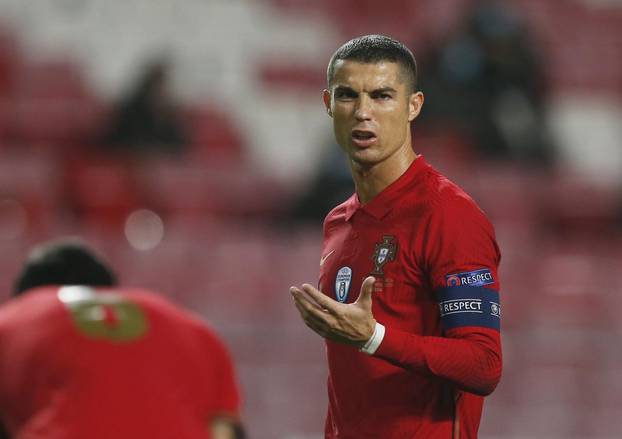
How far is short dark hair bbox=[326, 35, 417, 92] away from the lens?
114 inches

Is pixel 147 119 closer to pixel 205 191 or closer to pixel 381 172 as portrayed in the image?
pixel 205 191

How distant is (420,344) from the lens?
269cm

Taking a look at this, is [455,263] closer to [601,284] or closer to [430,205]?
[430,205]

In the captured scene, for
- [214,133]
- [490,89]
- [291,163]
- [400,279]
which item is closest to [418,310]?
[400,279]

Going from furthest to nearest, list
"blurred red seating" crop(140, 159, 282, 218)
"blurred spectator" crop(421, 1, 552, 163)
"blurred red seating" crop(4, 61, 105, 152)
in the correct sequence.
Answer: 1. "blurred red seating" crop(4, 61, 105, 152)
2. "blurred spectator" crop(421, 1, 552, 163)
3. "blurred red seating" crop(140, 159, 282, 218)

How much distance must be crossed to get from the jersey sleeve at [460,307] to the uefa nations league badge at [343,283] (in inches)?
8.3

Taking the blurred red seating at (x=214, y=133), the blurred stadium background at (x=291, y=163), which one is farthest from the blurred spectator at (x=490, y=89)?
the blurred red seating at (x=214, y=133)

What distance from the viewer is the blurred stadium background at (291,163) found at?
7199 millimetres

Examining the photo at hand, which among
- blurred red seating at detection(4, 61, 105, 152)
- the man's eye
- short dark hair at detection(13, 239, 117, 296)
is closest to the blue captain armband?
the man's eye

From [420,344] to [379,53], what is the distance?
0.66 m

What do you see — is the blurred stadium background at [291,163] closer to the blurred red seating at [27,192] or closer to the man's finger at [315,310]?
the blurred red seating at [27,192]

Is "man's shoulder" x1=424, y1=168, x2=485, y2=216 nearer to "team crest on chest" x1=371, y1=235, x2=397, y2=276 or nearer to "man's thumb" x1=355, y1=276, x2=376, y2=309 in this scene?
"team crest on chest" x1=371, y1=235, x2=397, y2=276

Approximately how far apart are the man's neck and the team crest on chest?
0.54 ft

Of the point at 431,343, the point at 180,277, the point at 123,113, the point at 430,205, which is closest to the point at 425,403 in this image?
the point at 431,343
